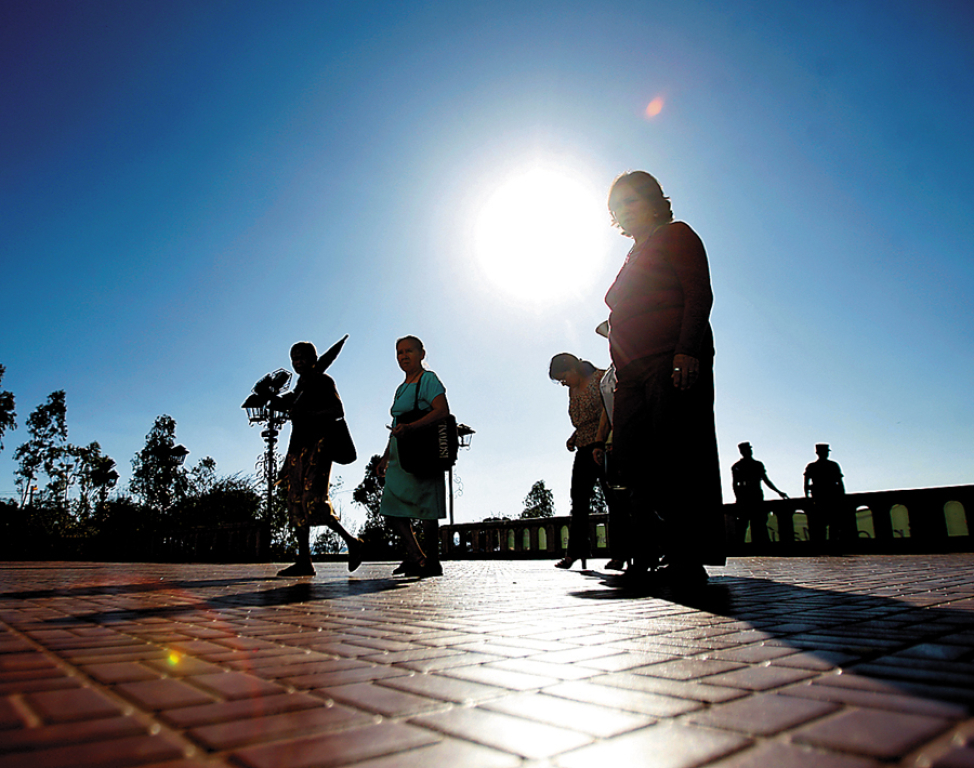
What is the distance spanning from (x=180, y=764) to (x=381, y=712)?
1.18 ft

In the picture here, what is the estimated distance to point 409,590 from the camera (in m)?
4.00

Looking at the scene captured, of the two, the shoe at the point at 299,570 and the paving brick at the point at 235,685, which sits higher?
the paving brick at the point at 235,685

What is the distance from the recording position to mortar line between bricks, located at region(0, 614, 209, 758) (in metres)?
0.90

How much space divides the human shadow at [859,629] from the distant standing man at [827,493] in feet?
25.2

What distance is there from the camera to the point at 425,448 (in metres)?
5.55

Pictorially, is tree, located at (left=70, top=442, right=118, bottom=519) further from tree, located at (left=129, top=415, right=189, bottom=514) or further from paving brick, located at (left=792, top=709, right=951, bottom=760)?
→ paving brick, located at (left=792, top=709, right=951, bottom=760)

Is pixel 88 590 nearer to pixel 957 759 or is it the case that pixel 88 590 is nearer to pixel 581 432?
pixel 581 432

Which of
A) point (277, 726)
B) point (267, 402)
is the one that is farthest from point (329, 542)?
point (277, 726)

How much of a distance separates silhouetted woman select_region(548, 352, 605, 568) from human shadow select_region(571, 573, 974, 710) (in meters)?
2.76

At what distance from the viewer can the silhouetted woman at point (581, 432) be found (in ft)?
20.2

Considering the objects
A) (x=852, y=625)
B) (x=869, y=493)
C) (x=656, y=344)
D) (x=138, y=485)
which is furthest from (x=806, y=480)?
(x=138, y=485)

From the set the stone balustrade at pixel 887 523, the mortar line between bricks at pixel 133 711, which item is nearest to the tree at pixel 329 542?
the stone balustrade at pixel 887 523

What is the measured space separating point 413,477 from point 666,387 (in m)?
2.74

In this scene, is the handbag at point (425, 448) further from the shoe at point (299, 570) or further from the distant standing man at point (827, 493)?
the distant standing man at point (827, 493)
